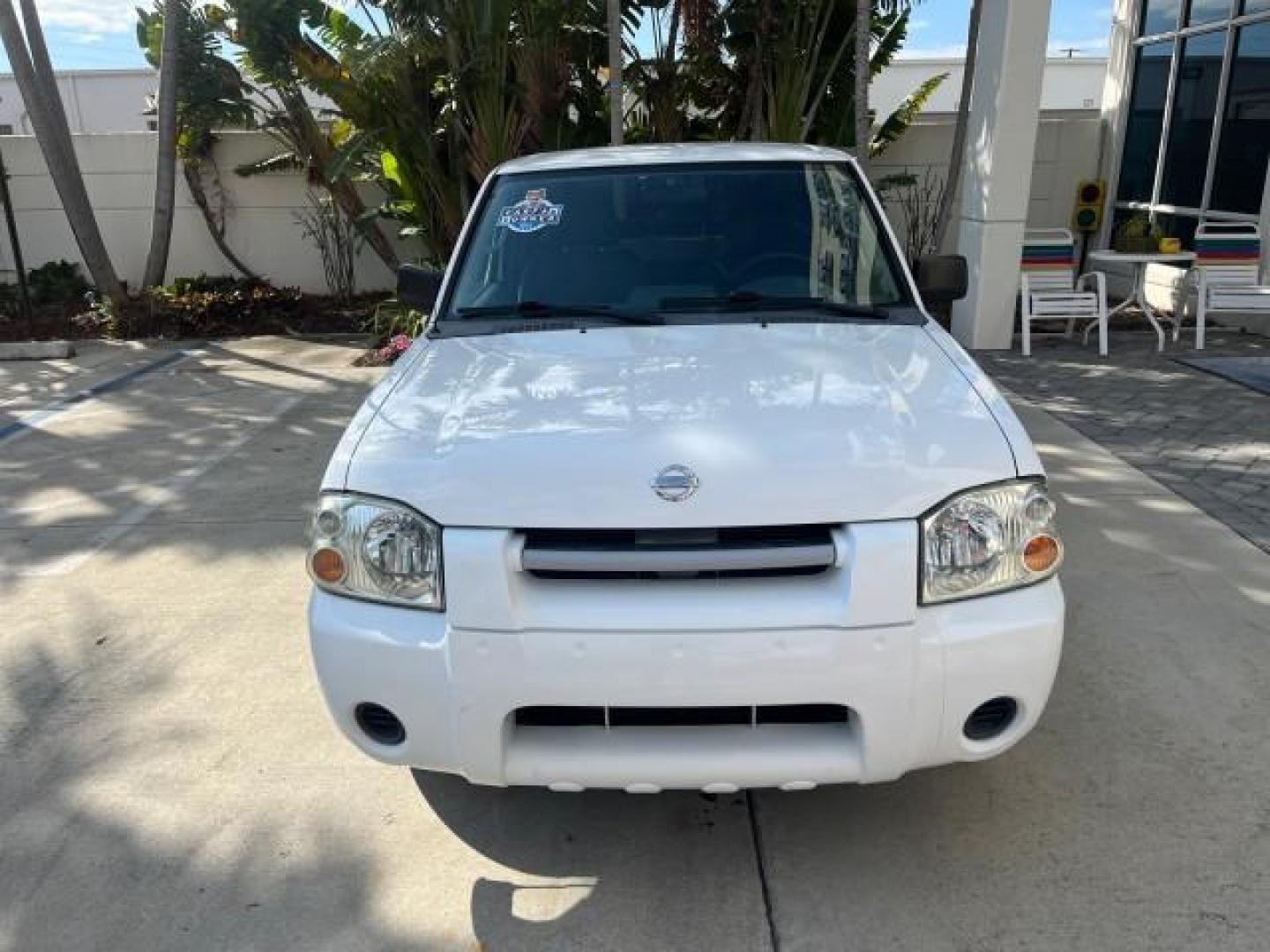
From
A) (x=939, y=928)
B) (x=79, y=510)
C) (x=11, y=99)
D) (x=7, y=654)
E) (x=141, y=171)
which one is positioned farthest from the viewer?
(x=11, y=99)

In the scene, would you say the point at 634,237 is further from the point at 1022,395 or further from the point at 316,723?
the point at 1022,395

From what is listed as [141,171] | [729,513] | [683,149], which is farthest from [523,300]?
[141,171]

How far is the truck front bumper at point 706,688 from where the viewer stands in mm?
2172

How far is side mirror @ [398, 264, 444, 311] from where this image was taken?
389cm

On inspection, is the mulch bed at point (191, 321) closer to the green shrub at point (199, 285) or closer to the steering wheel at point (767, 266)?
the green shrub at point (199, 285)

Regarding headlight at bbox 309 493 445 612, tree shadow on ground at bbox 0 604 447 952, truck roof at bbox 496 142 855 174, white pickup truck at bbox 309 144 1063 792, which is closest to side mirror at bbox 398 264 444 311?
truck roof at bbox 496 142 855 174

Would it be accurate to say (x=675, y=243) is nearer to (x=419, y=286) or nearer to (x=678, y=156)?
(x=678, y=156)

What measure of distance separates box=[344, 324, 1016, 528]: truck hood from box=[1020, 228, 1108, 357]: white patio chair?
6.18 m

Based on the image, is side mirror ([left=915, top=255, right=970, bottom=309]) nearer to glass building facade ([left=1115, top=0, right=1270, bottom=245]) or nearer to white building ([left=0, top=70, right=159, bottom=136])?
glass building facade ([left=1115, top=0, right=1270, bottom=245])

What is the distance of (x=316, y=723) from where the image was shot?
3.30 m

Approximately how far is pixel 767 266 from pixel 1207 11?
9.66 m

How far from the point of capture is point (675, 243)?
363 cm

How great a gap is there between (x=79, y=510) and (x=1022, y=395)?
6.34 metres

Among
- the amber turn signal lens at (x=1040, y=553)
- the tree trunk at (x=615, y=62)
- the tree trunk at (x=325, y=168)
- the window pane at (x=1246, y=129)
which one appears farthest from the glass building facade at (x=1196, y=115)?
the amber turn signal lens at (x=1040, y=553)
